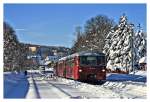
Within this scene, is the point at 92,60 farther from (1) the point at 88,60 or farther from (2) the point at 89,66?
(2) the point at 89,66

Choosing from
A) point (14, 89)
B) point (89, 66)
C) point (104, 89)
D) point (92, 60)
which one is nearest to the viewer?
point (104, 89)

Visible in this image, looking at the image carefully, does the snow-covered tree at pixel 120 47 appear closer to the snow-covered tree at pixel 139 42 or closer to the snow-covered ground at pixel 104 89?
the snow-covered tree at pixel 139 42

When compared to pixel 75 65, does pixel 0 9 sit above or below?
above

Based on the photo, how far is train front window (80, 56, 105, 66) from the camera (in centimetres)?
3206

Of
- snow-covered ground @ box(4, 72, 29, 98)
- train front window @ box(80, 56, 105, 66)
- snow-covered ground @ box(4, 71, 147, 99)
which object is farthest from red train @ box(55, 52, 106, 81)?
snow-covered ground @ box(4, 72, 29, 98)

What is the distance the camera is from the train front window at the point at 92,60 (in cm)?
3206

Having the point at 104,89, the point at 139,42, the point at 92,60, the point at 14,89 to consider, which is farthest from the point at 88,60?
the point at 139,42

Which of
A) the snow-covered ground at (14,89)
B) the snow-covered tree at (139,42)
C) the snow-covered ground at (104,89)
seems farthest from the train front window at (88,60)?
the snow-covered tree at (139,42)

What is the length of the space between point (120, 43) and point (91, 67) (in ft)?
108

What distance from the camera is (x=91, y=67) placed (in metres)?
31.8

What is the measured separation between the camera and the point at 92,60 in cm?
3225

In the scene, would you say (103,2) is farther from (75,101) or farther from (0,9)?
(75,101)

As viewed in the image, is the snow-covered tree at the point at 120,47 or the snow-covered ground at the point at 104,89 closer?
the snow-covered ground at the point at 104,89

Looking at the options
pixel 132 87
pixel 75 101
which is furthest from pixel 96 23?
pixel 75 101
